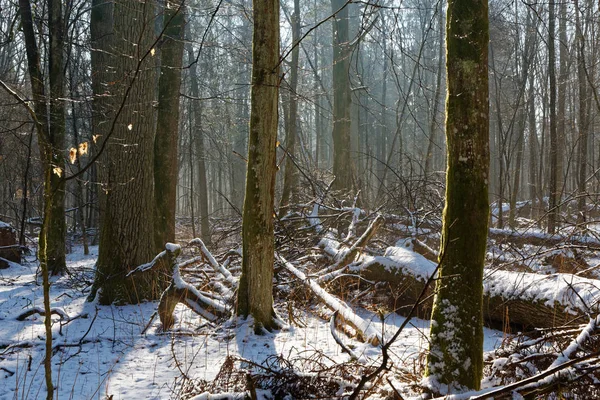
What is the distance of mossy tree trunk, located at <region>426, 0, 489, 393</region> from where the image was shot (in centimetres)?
259

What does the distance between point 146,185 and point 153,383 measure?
3.92 m

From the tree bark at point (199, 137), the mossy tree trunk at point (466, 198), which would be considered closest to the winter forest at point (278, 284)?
the mossy tree trunk at point (466, 198)

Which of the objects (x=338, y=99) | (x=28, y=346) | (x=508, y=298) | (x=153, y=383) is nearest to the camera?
(x=153, y=383)

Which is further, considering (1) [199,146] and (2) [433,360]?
(1) [199,146]

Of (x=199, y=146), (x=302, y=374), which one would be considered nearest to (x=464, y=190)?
(x=302, y=374)

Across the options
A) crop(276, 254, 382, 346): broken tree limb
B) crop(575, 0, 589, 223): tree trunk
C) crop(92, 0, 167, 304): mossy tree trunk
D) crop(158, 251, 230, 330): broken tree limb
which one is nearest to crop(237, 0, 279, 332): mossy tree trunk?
crop(158, 251, 230, 330): broken tree limb

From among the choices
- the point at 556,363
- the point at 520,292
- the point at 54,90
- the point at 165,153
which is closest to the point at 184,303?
the point at 165,153

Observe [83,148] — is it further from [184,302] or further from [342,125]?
[342,125]

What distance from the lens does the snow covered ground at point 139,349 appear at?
12.2 feet

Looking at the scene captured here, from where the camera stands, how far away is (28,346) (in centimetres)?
465

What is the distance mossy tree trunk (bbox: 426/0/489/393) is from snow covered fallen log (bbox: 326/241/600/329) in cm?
129

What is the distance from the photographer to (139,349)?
15.7 ft

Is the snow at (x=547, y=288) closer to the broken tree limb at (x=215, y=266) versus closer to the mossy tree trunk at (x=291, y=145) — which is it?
the broken tree limb at (x=215, y=266)

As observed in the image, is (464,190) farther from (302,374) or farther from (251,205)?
(251,205)
